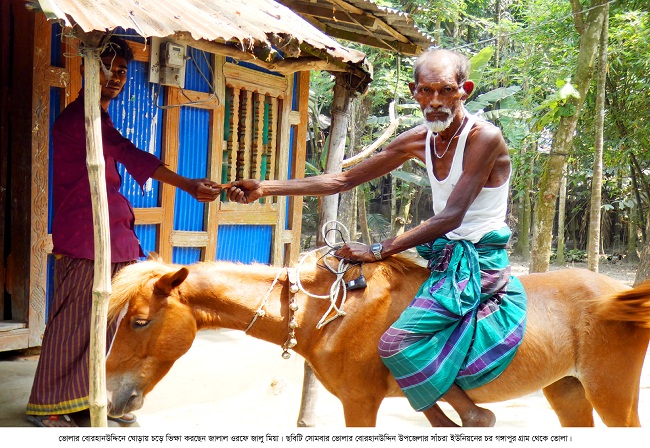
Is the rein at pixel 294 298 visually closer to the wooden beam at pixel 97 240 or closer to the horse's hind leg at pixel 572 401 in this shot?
the wooden beam at pixel 97 240

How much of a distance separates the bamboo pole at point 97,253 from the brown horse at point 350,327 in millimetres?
142

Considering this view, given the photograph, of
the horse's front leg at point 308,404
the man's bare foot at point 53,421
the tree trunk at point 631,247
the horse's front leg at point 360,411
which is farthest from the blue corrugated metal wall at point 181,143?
the tree trunk at point 631,247

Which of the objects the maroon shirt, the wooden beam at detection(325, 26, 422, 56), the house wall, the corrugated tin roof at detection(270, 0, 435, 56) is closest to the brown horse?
the maroon shirt

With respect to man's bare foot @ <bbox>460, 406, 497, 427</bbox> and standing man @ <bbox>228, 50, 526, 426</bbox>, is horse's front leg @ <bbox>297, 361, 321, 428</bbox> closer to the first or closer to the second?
standing man @ <bbox>228, 50, 526, 426</bbox>

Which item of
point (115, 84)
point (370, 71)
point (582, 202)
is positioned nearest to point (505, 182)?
point (370, 71)

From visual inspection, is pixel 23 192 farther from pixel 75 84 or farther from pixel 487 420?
pixel 487 420

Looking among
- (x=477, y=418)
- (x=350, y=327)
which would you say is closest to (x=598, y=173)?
(x=477, y=418)

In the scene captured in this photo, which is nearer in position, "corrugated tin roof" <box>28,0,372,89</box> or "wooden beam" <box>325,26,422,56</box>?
"corrugated tin roof" <box>28,0,372,89</box>

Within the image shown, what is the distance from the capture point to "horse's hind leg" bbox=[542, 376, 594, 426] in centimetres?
370

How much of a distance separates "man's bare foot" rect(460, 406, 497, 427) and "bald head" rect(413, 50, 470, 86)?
160cm

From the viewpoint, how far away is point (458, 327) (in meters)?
3.30

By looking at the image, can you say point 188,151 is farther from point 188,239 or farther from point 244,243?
point 244,243

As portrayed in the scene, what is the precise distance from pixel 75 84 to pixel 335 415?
335cm

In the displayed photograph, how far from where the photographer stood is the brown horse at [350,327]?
10.4ft
